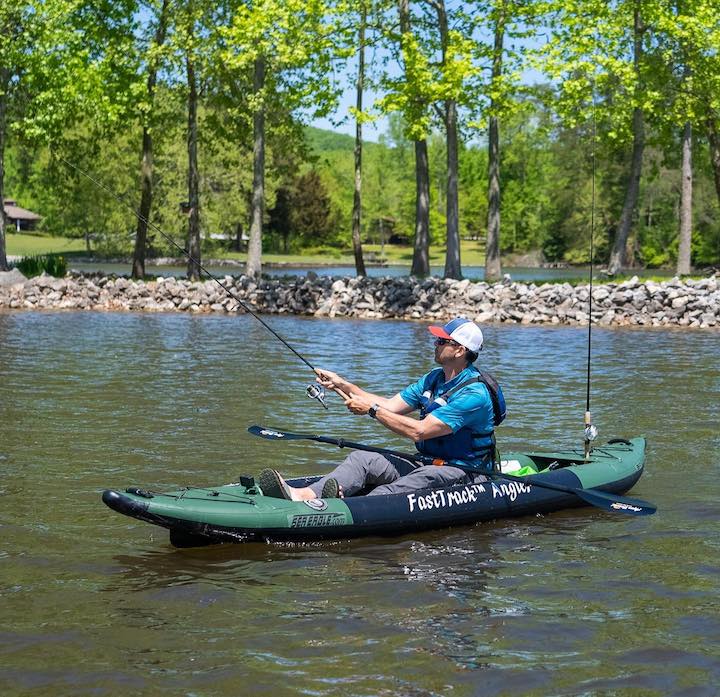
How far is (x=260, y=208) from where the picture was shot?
31344 mm

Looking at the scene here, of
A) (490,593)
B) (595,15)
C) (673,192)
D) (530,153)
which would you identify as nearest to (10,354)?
(490,593)

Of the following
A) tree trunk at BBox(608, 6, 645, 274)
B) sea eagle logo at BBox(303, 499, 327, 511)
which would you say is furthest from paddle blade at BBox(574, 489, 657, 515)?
tree trunk at BBox(608, 6, 645, 274)

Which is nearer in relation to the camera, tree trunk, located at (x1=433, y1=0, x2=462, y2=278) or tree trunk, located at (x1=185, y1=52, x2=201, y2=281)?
tree trunk, located at (x1=433, y1=0, x2=462, y2=278)

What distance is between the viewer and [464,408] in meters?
8.28

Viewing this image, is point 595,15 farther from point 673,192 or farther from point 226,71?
point 673,192

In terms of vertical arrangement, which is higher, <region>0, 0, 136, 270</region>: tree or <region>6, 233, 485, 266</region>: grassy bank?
<region>0, 0, 136, 270</region>: tree

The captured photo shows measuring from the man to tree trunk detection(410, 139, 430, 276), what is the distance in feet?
72.8

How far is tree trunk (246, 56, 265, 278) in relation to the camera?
29.9m

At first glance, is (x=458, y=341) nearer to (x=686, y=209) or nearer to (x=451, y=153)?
(x=451, y=153)

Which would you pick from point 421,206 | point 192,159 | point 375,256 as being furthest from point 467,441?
point 375,256

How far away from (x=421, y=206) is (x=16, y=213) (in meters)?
83.3

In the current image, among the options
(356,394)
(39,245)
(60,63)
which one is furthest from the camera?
(39,245)

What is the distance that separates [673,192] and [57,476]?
60880mm

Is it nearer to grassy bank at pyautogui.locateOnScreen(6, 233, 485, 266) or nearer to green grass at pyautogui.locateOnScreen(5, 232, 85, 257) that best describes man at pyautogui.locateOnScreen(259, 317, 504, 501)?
grassy bank at pyautogui.locateOnScreen(6, 233, 485, 266)
